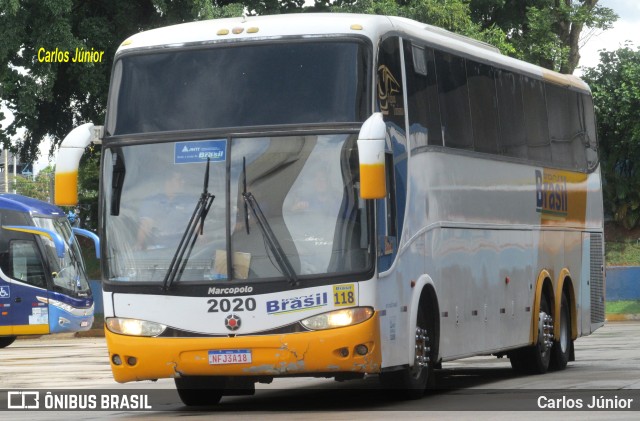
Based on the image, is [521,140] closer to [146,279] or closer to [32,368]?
[146,279]

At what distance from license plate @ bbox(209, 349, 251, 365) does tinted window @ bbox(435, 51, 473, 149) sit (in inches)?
150

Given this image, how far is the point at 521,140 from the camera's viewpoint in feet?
59.3

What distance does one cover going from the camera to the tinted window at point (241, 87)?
514 inches

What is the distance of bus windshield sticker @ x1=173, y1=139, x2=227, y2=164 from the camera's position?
1306 cm

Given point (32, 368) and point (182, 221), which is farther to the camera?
point (32, 368)

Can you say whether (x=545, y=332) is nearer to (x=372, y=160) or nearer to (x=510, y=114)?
(x=510, y=114)

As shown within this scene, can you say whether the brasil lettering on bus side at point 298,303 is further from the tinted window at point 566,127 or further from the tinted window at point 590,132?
the tinted window at point 590,132

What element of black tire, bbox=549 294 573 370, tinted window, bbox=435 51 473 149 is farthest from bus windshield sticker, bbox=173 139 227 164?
black tire, bbox=549 294 573 370

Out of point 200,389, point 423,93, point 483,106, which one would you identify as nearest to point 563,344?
point 483,106

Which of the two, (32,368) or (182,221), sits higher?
(182,221)

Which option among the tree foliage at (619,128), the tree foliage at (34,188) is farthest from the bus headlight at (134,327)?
the tree foliage at (34,188)

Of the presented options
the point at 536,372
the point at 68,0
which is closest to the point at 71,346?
the point at 68,0

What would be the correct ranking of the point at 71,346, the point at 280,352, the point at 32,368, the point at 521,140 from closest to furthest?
the point at 280,352, the point at 521,140, the point at 32,368, the point at 71,346

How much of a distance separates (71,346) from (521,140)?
17.0 m
